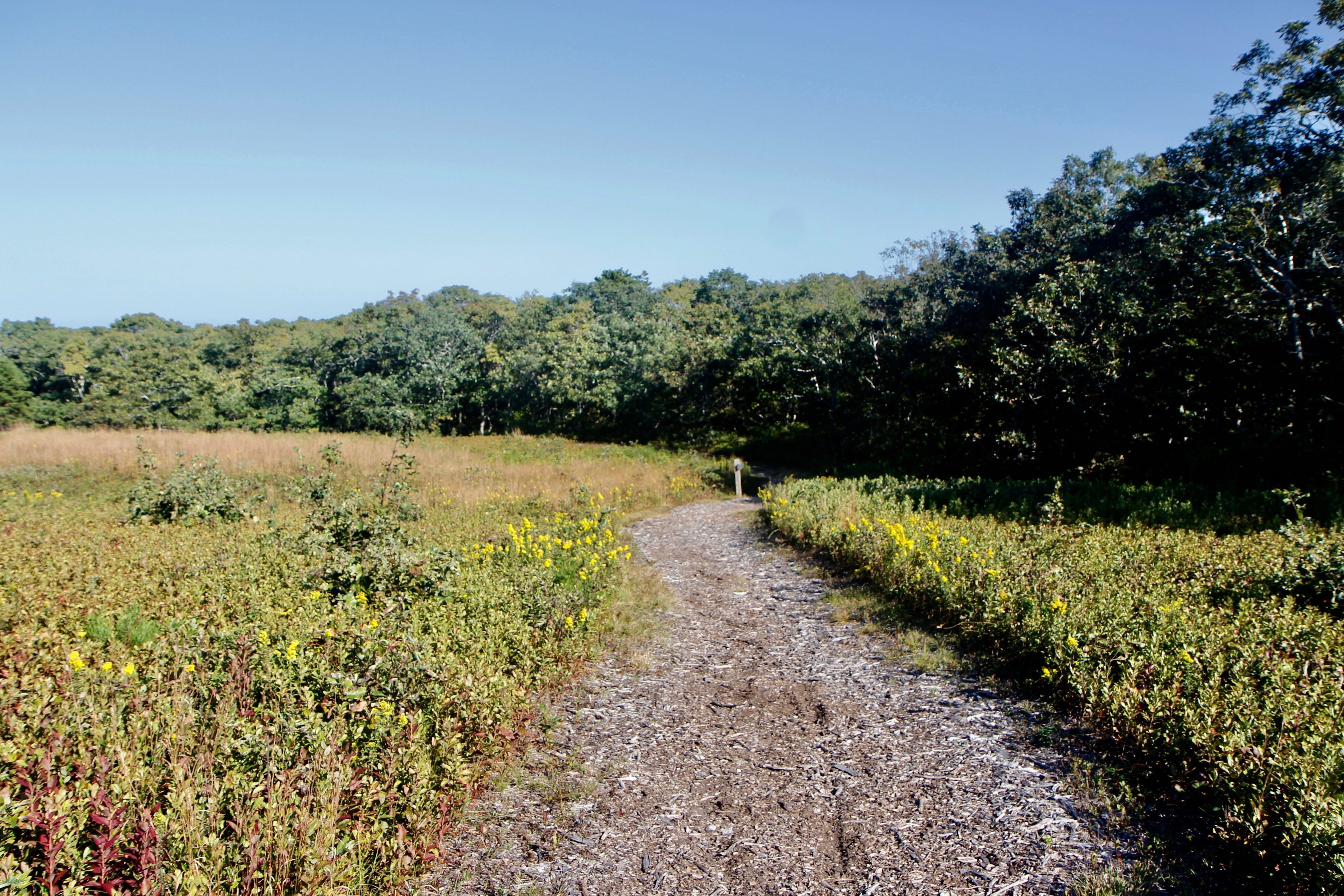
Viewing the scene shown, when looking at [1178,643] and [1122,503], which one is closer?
[1178,643]

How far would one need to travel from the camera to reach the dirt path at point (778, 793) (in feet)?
11.0

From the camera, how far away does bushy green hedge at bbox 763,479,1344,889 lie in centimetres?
333

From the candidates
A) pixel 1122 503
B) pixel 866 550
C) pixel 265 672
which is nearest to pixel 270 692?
pixel 265 672

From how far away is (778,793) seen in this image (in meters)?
4.06

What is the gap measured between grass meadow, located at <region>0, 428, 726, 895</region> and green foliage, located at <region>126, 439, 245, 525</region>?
0.11ft

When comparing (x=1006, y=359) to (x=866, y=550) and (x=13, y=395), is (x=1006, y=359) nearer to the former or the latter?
(x=866, y=550)

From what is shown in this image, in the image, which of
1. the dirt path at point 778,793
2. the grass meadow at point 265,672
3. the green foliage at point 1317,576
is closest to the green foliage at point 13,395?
the grass meadow at point 265,672

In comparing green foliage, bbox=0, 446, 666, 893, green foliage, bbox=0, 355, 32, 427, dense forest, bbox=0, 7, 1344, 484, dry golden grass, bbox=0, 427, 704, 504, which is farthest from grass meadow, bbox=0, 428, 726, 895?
green foliage, bbox=0, 355, 32, 427

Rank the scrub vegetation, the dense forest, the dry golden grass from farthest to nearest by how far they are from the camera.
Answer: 1. the dry golden grass
2. the dense forest
3. the scrub vegetation

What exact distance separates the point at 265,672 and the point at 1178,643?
19.5ft

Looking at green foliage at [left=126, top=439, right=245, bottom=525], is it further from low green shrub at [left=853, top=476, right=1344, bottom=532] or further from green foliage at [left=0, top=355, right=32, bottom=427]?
Result: green foliage at [left=0, top=355, right=32, bottom=427]

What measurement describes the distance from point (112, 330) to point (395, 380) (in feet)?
130

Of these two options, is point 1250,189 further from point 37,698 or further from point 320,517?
point 37,698

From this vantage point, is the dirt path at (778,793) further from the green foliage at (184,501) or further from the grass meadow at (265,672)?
the green foliage at (184,501)
